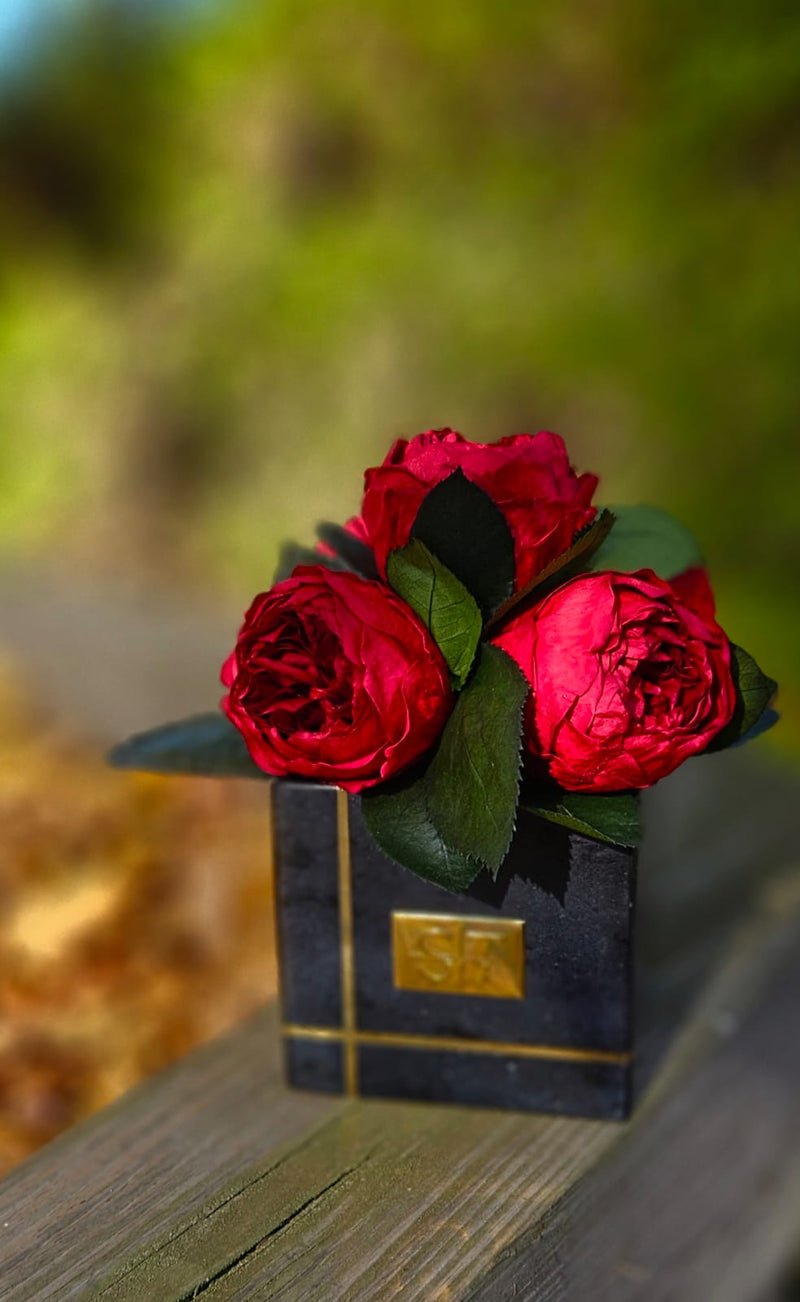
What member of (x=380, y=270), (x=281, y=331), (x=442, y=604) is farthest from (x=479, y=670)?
(x=281, y=331)

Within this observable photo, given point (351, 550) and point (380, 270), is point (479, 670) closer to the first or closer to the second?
point (351, 550)

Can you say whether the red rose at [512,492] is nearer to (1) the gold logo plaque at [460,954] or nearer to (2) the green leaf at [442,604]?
(2) the green leaf at [442,604]

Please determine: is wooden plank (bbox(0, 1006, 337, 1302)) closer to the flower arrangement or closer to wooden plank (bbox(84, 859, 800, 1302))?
wooden plank (bbox(84, 859, 800, 1302))

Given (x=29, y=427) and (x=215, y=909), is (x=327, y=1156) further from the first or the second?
(x=29, y=427)

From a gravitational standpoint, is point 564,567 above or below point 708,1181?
above

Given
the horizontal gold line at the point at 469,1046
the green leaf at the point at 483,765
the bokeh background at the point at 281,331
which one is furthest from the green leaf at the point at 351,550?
the bokeh background at the point at 281,331

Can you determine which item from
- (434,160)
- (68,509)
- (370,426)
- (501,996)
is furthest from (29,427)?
(501,996)
